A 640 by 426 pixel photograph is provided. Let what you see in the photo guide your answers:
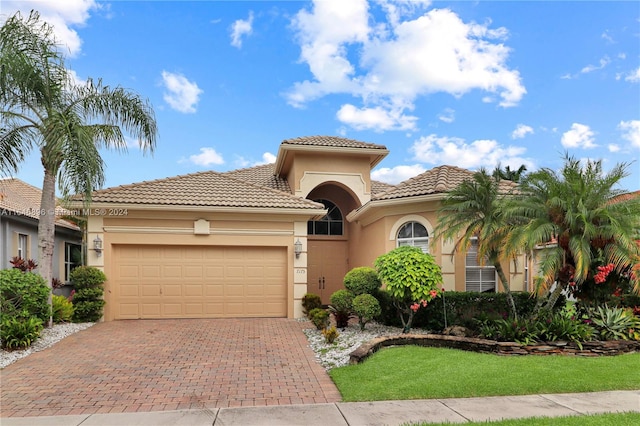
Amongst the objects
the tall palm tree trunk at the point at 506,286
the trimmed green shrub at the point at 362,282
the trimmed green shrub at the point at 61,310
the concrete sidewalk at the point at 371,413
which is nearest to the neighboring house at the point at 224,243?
the trimmed green shrub at the point at 61,310

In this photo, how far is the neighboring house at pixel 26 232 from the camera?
1218 cm

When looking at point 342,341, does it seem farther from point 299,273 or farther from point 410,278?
point 299,273

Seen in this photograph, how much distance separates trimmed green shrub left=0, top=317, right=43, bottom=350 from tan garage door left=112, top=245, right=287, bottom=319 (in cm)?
352

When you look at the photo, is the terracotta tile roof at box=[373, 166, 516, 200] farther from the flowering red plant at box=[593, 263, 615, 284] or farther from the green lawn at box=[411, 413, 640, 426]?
the green lawn at box=[411, 413, 640, 426]

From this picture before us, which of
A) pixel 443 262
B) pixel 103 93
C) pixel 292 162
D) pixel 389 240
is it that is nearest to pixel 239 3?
pixel 103 93

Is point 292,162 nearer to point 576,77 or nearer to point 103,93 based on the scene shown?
point 103,93

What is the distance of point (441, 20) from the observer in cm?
1080

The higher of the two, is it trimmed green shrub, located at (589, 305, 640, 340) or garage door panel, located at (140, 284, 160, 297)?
garage door panel, located at (140, 284, 160, 297)

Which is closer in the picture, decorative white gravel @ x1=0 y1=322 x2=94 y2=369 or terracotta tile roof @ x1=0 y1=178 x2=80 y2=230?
decorative white gravel @ x1=0 y1=322 x2=94 y2=369

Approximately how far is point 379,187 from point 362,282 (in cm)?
807

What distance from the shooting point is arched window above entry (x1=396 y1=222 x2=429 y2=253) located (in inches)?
477

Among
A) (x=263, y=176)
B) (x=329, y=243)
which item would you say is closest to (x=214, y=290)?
(x=329, y=243)

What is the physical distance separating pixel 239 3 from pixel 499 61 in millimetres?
7812

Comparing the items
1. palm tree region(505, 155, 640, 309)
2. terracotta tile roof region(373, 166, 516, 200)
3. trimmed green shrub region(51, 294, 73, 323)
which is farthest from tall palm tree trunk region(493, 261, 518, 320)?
trimmed green shrub region(51, 294, 73, 323)
